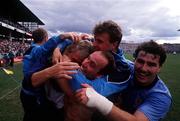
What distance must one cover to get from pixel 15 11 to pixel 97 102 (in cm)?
5854

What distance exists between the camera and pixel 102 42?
369 centimetres

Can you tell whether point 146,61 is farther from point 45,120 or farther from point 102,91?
point 45,120

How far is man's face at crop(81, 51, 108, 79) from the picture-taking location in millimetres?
3234

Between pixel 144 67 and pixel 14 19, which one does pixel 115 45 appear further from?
pixel 14 19

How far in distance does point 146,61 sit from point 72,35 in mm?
792

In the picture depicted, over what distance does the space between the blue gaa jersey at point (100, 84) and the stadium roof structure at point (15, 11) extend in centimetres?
4922

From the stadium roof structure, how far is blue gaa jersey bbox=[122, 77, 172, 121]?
49.0m

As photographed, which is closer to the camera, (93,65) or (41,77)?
(93,65)

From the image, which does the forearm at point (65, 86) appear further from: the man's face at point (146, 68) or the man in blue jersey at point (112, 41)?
the man's face at point (146, 68)

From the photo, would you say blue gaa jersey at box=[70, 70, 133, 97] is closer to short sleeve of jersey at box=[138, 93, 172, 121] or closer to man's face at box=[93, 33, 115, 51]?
short sleeve of jersey at box=[138, 93, 172, 121]

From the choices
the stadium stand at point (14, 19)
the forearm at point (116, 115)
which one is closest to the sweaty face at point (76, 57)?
the forearm at point (116, 115)

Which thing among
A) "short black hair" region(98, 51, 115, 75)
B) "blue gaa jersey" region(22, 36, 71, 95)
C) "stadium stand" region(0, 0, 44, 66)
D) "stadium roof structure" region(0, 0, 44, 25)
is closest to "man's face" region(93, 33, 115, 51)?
"short black hair" region(98, 51, 115, 75)

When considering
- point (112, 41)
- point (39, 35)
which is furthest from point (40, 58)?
point (39, 35)

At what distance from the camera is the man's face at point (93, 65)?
Answer: 3.23 meters
